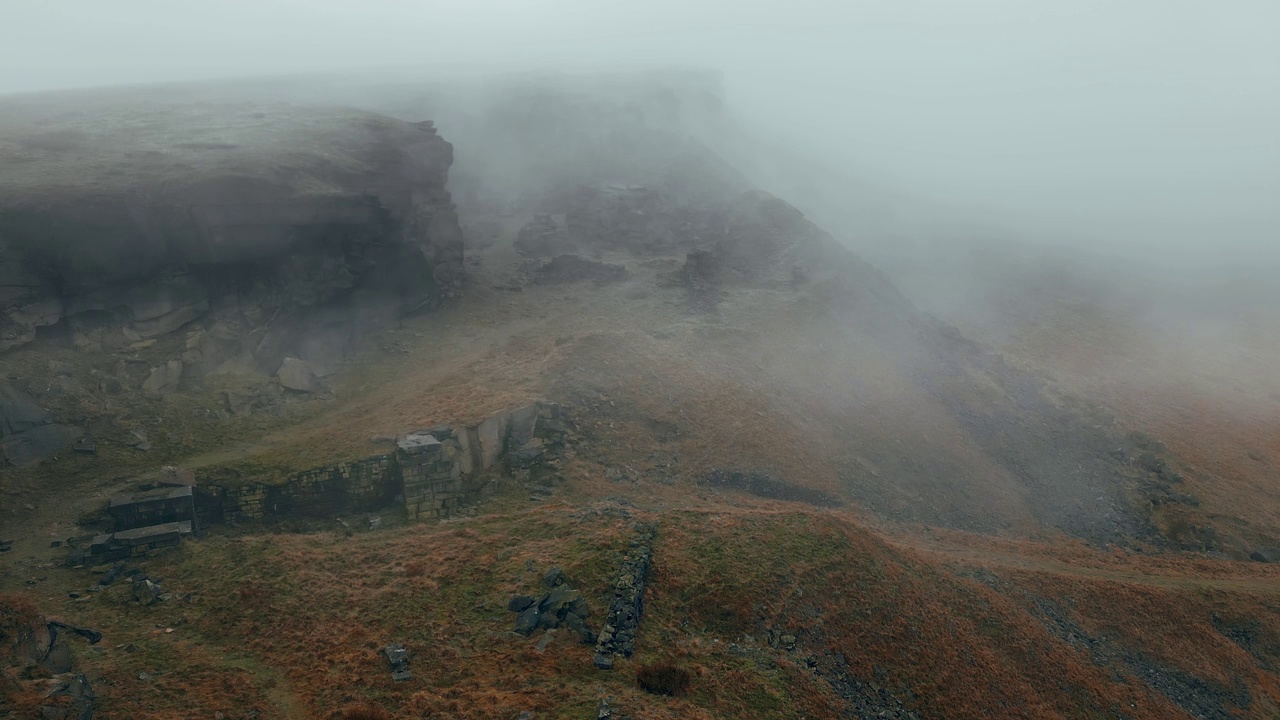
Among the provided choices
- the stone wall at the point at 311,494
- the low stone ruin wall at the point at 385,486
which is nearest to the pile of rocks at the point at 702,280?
the low stone ruin wall at the point at 385,486

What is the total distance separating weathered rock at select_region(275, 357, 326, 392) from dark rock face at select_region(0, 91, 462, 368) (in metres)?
1.72

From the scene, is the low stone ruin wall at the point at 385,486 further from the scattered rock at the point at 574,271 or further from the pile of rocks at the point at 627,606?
the scattered rock at the point at 574,271

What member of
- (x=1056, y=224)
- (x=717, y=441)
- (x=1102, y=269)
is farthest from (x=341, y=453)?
(x=1056, y=224)

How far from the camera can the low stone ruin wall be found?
34156mm

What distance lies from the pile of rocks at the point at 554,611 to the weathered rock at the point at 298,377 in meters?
23.9

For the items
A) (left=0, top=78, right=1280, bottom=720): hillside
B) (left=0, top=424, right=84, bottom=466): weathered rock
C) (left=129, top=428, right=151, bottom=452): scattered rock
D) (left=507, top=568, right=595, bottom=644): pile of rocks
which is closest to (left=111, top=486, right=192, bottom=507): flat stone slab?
(left=0, top=78, right=1280, bottom=720): hillside

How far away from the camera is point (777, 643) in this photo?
2617 cm

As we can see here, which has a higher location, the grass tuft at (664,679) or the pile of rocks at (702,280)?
the pile of rocks at (702,280)

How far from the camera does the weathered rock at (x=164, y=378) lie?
1538 inches

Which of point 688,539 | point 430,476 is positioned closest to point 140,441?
point 430,476

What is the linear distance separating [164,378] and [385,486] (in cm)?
1438

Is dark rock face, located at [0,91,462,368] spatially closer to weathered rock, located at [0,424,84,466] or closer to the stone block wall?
weathered rock, located at [0,424,84,466]

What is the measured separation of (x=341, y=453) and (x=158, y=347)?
13.5 m

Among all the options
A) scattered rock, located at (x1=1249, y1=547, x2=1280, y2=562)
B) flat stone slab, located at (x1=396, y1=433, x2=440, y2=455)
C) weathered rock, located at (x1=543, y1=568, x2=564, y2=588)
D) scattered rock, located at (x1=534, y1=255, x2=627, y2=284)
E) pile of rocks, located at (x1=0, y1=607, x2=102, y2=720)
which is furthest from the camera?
scattered rock, located at (x1=534, y1=255, x2=627, y2=284)
